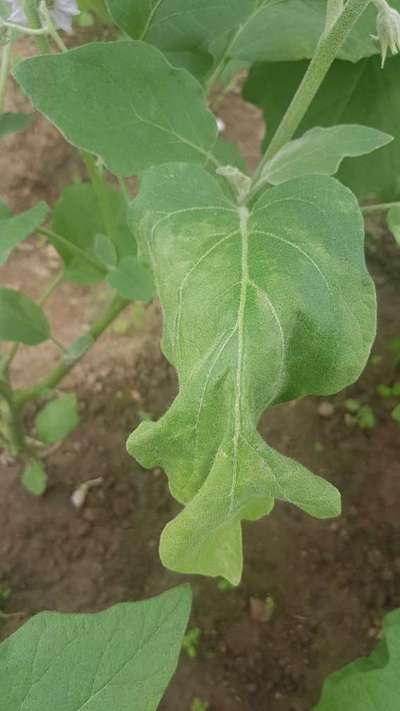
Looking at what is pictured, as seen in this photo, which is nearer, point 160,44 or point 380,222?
point 160,44

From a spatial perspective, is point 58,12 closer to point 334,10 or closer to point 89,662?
point 334,10

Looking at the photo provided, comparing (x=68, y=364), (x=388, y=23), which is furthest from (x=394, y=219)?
(x=68, y=364)

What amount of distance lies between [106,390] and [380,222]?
2.62ft

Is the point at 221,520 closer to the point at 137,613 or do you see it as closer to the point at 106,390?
the point at 137,613

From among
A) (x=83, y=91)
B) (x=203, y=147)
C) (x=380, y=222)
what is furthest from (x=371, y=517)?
(x=83, y=91)

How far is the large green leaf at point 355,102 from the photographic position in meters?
1.17

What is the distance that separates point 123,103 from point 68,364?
0.49m

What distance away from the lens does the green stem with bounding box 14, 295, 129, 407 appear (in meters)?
1.16

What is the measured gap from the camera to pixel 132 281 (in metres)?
1.02

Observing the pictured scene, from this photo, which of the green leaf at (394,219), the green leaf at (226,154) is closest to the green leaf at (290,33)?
the green leaf at (226,154)

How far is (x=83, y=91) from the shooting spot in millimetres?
798

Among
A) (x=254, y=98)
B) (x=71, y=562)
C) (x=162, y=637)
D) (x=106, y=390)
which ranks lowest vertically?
(x=71, y=562)

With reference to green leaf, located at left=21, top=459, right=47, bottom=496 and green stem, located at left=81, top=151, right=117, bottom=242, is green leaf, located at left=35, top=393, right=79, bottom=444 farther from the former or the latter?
green stem, located at left=81, top=151, right=117, bottom=242

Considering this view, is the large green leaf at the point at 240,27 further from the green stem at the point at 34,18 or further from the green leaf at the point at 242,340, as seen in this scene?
the green leaf at the point at 242,340
